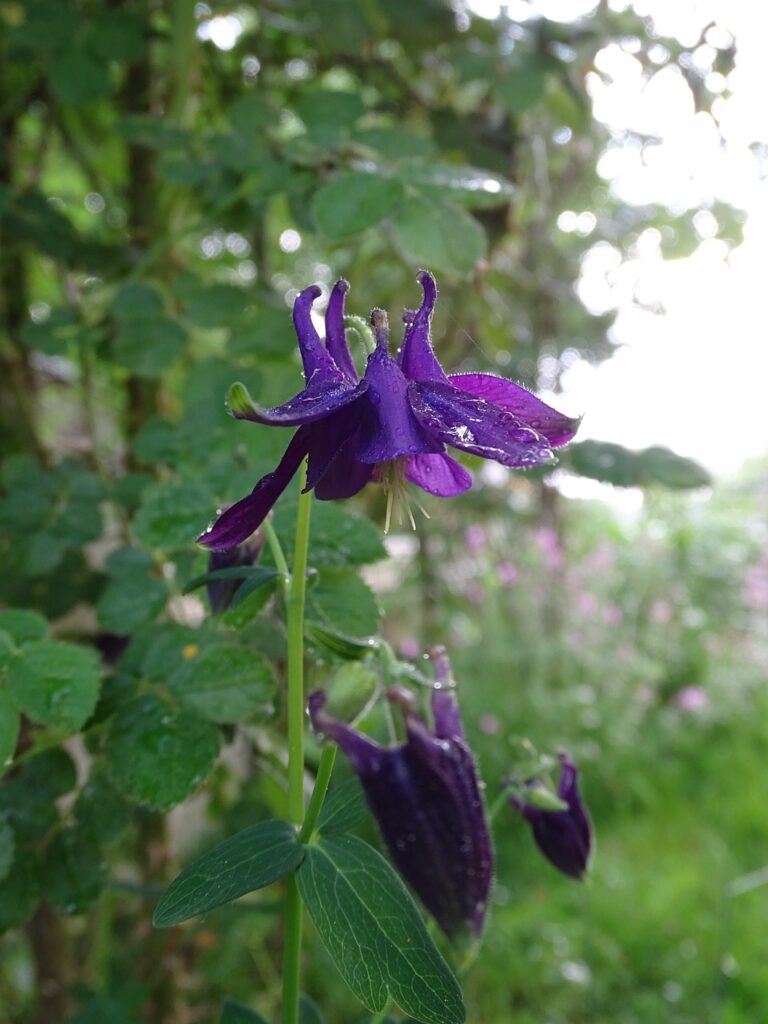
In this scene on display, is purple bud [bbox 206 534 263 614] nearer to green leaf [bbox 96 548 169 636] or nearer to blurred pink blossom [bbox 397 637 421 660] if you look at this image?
green leaf [bbox 96 548 169 636]

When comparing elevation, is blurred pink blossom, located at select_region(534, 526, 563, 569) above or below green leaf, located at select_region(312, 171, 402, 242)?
below

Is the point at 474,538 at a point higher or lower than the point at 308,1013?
lower

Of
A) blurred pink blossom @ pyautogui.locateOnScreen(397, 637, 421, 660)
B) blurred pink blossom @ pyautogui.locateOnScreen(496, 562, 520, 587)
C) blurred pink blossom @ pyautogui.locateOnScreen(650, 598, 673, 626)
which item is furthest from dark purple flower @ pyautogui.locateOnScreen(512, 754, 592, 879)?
blurred pink blossom @ pyautogui.locateOnScreen(650, 598, 673, 626)

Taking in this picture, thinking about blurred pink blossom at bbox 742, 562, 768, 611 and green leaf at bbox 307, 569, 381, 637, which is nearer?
green leaf at bbox 307, 569, 381, 637

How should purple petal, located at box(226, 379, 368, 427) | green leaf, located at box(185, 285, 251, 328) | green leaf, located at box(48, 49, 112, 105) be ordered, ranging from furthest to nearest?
green leaf, located at box(48, 49, 112, 105) → green leaf, located at box(185, 285, 251, 328) → purple petal, located at box(226, 379, 368, 427)

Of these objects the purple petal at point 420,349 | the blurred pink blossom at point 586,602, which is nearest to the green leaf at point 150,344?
the purple petal at point 420,349

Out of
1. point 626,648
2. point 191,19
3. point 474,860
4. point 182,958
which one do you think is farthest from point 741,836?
point 191,19

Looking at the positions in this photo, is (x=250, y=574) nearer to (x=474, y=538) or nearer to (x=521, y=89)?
(x=521, y=89)

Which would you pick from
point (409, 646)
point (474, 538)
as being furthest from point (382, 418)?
point (474, 538)
